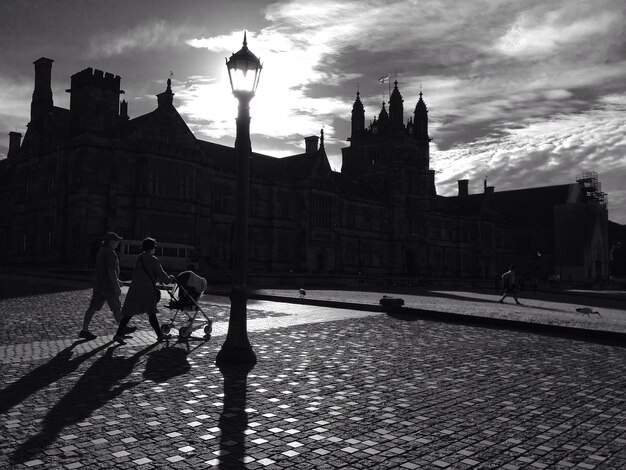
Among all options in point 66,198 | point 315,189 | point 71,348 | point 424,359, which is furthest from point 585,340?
point 315,189

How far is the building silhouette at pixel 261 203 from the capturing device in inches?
1443

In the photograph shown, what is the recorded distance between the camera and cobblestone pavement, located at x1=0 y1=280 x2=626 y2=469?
14.9 ft

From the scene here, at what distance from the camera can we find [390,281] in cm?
4700

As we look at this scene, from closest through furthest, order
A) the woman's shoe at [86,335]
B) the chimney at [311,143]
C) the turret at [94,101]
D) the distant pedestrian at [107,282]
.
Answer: the woman's shoe at [86,335] → the distant pedestrian at [107,282] → the turret at [94,101] → the chimney at [311,143]

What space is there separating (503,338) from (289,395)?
710 centimetres

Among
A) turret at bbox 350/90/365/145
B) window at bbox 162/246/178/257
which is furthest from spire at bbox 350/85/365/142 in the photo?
window at bbox 162/246/178/257

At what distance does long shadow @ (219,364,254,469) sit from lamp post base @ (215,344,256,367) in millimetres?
333

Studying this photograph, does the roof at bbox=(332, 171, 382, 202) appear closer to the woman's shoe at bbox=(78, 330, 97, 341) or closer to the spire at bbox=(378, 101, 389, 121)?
the spire at bbox=(378, 101, 389, 121)

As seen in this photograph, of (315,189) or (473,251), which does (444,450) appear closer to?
(315,189)

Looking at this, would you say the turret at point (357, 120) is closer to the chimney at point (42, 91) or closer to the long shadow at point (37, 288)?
the chimney at point (42, 91)

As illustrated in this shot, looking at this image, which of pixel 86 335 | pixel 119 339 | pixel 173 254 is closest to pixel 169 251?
pixel 173 254

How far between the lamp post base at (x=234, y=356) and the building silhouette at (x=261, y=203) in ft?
80.5

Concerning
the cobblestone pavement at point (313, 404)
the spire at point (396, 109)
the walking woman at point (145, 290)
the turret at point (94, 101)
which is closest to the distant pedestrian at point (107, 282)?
the walking woman at point (145, 290)

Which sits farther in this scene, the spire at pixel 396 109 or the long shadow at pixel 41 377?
the spire at pixel 396 109
